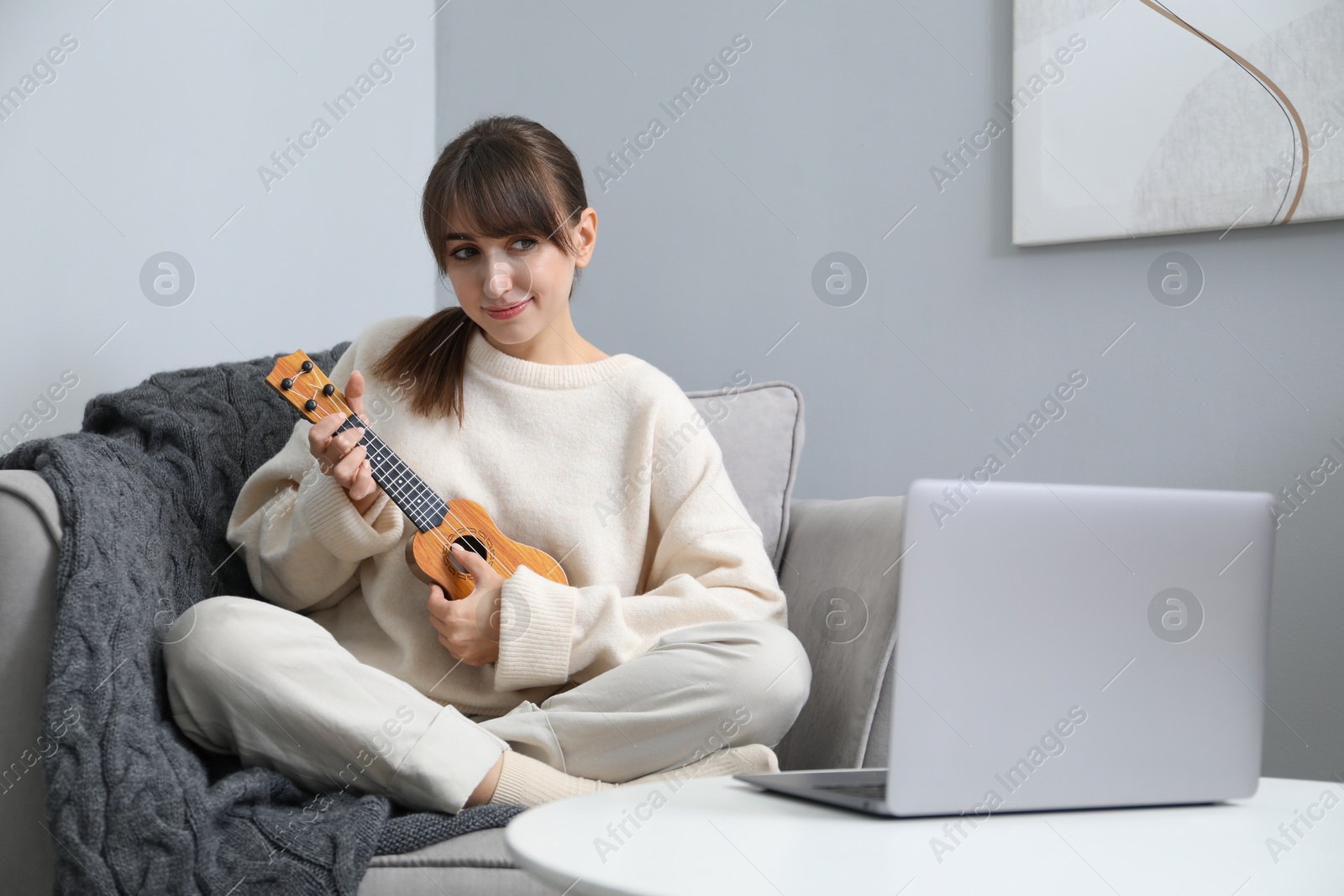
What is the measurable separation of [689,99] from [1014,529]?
1573mm

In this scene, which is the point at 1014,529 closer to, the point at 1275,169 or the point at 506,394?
the point at 506,394

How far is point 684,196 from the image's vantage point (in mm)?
2049

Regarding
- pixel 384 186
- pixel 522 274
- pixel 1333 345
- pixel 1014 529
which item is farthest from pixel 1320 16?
pixel 384 186

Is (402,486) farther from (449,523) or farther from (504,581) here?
(504,581)

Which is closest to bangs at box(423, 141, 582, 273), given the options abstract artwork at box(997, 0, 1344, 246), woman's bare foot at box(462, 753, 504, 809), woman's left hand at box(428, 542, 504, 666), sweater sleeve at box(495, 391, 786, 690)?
sweater sleeve at box(495, 391, 786, 690)

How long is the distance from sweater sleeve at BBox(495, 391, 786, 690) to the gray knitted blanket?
0.25 metres

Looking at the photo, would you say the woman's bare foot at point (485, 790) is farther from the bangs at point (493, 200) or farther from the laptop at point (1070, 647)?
the bangs at point (493, 200)

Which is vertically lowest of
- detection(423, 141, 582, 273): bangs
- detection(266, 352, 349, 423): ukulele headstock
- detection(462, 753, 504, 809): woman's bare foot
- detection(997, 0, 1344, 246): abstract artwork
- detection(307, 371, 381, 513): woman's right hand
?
detection(462, 753, 504, 809): woman's bare foot

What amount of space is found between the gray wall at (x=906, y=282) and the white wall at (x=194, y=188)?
0.24 m

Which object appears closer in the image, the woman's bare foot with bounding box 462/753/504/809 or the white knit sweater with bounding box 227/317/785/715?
the woman's bare foot with bounding box 462/753/504/809

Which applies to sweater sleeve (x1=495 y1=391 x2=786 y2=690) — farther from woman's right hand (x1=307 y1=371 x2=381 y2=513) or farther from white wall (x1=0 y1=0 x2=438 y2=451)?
white wall (x1=0 y1=0 x2=438 y2=451)

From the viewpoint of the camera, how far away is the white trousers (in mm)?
1011

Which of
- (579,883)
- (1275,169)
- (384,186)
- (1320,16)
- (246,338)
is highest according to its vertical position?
(1320,16)

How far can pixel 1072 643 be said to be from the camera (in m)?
0.66
